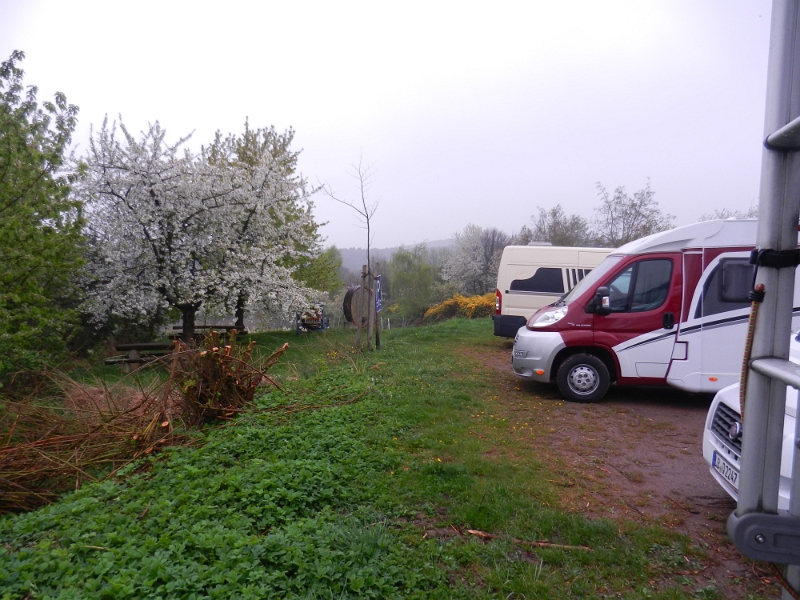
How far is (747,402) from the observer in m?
1.96

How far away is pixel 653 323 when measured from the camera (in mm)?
7344

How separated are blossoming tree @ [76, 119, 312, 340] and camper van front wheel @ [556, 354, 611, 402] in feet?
34.5

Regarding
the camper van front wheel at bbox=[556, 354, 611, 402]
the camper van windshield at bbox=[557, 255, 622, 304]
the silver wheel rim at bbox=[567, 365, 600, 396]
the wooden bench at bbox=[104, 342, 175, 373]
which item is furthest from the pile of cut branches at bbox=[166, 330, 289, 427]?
the wooden bench at bbox=[104, 342, 175, 373]

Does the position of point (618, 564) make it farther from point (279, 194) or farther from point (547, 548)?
point (279, 194)

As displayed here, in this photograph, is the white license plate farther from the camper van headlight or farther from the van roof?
the van roof

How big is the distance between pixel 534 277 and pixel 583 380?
591 centimetres

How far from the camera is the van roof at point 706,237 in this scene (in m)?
7.02

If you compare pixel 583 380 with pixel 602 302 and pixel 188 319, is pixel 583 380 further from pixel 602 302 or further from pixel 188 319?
pixel 188 319

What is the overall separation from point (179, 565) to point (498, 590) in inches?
68.2

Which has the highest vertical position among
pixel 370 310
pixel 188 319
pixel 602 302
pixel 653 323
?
pixel 602 302

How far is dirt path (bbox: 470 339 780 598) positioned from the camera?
335 centimetres

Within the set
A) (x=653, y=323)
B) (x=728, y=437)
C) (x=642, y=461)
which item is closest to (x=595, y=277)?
(x=653, y=323)

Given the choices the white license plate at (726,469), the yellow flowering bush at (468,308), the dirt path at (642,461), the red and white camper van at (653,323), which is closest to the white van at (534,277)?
the dirt path at (642,461)

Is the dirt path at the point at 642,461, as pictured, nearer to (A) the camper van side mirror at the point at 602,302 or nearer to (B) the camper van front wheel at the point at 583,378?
(B) the camper van front wheel at the point at 583,378
